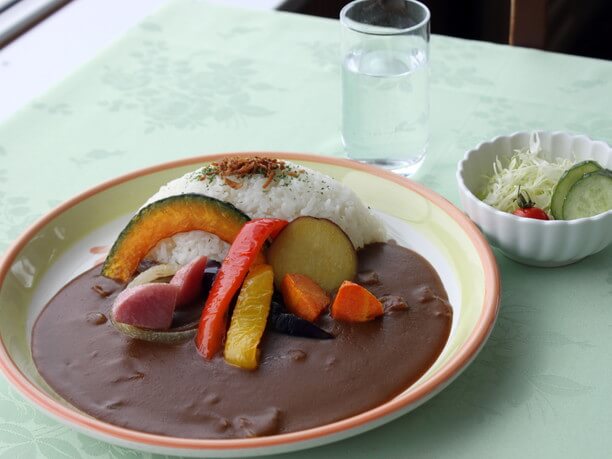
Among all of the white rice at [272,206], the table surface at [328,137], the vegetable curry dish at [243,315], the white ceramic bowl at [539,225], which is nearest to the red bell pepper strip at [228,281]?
the vegetable curry dish at [243,315]

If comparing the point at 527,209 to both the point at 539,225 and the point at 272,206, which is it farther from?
the point at 272,206

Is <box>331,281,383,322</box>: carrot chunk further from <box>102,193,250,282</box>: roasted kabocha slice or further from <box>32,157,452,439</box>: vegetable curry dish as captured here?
<box>102,193,250,282</box>: roasted kabocha slice

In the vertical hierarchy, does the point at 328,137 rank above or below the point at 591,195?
below

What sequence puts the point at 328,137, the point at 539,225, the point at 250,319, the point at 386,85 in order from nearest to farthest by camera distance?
the point at 250,319 < the point at 539,225 < the point at 386,85 < the point at 328,137

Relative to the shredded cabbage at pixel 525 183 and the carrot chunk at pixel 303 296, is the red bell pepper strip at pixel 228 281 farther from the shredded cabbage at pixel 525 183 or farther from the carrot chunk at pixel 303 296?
the shredded cabbage at pixel 525 183

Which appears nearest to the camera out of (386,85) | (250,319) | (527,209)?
(250,319)

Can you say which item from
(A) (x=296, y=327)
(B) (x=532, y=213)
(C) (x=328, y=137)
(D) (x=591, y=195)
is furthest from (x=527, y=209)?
(C) (x=328, y=137)

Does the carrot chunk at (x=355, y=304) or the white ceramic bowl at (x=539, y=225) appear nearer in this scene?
the carrot chunk at (x=355, y=304)
